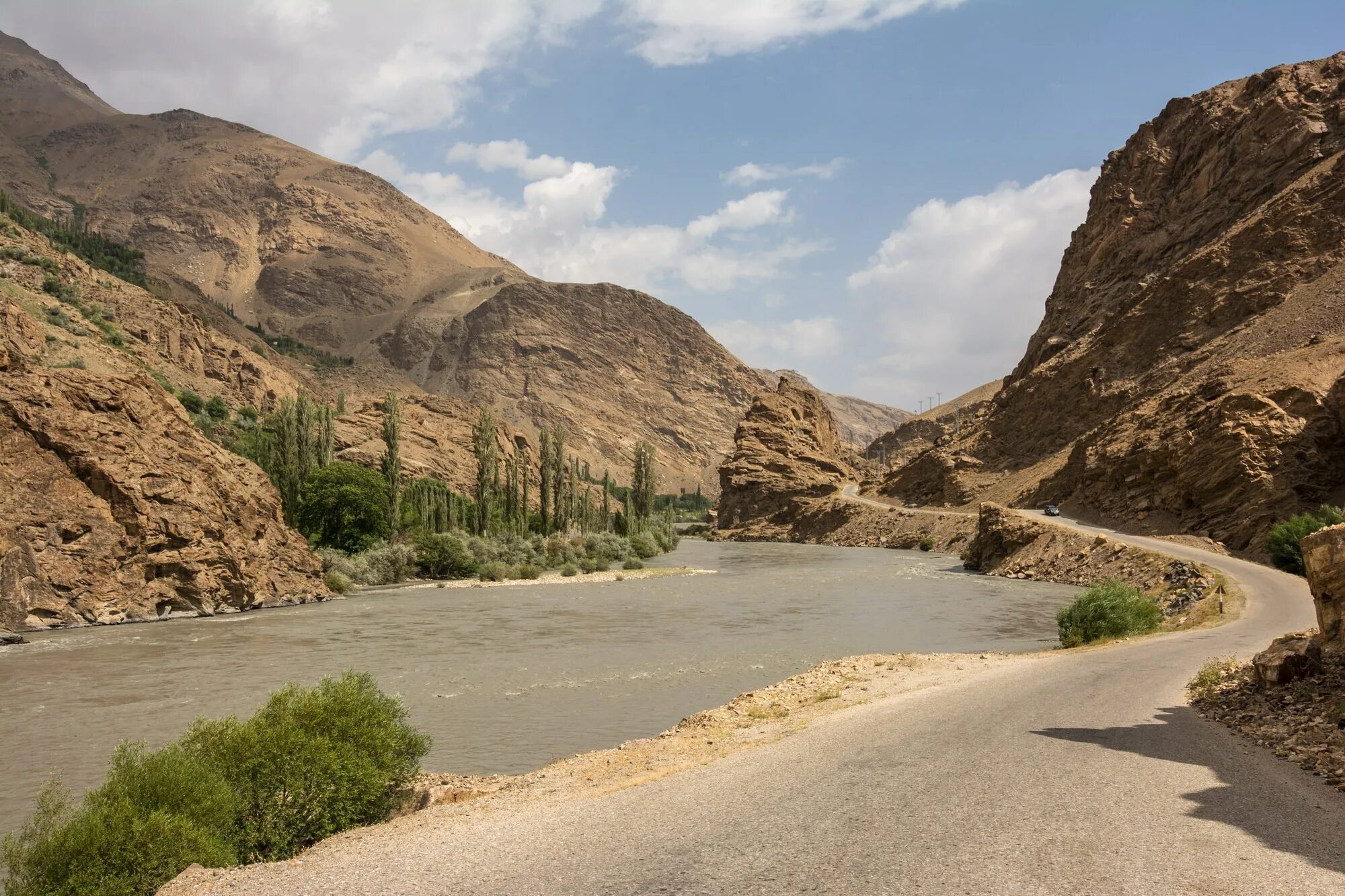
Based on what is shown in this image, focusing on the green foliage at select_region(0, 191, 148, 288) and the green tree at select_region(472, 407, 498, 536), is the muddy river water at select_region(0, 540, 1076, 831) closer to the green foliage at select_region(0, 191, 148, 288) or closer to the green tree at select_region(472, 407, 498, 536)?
the green tree at select_region(472, 407, 498, 536)

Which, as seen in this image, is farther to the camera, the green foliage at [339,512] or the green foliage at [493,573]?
the green foliage at [493,573]

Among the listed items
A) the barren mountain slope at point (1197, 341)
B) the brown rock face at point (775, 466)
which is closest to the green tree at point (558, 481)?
the barren mountain slope at point (1197, 341)

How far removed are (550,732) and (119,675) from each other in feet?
39.0

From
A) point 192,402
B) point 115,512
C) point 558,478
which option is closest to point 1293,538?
point 115,512

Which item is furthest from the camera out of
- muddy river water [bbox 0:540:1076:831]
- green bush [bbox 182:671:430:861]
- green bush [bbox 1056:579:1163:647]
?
green bush [bbox 1056:579:1163:647]

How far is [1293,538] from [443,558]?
39595 mm

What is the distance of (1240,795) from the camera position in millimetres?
6711

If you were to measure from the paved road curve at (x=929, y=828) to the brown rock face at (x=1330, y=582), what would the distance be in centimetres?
195

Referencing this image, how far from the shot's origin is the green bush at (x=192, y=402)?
223 feet

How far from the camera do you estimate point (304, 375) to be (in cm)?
11712

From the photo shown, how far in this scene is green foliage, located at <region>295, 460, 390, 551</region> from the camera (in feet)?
154

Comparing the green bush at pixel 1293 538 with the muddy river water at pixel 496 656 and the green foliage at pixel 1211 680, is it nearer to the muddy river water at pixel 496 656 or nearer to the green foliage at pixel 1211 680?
the muddy river water at pixel 496 656

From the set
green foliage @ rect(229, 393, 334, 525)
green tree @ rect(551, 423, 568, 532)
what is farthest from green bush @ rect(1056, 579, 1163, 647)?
green tree @ rect(551, 423, 568, 532)

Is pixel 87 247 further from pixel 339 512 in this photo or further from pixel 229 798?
pixel 229 798
